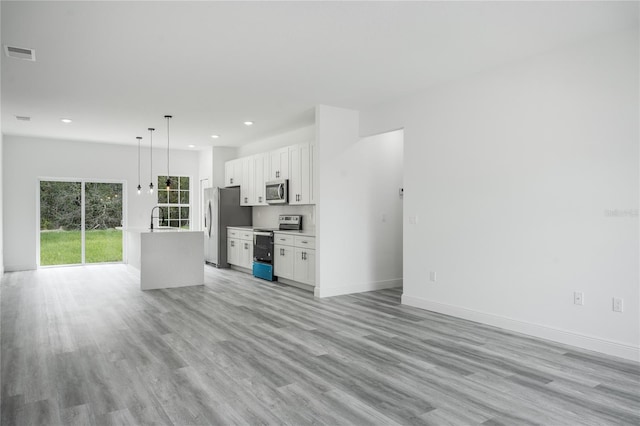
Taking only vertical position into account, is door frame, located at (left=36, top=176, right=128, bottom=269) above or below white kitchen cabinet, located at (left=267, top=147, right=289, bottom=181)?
below

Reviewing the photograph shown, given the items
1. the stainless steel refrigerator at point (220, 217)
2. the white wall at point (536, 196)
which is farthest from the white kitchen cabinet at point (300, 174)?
the stainless steel refrigerator at point (220, 217)

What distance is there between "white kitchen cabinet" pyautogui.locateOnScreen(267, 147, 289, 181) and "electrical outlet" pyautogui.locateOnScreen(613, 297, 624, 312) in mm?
5003

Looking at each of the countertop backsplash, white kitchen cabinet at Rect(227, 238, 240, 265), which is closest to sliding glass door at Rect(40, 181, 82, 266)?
white kitchen cabinet at Rect(227, 238, 240, 265)

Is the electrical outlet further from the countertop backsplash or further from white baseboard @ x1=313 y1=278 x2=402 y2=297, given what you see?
the countertop backsplash

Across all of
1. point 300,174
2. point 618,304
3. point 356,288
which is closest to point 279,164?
point 300,174

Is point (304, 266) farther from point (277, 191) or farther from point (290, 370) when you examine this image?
point (290, 370)

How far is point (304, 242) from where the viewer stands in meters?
6.33

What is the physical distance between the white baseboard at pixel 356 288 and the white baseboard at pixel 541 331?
110cm

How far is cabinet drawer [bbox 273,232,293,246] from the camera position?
6696 millimetres

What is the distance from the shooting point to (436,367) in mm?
3164

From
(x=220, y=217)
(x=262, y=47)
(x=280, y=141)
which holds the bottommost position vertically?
(x=220, y=217)

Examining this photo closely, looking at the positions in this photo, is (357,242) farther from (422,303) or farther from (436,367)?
(436,367)

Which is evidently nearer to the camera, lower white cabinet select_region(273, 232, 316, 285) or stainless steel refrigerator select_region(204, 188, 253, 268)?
lower white cabinet select_region(273, 232, 316, 285)

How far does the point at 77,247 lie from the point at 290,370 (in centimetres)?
764
